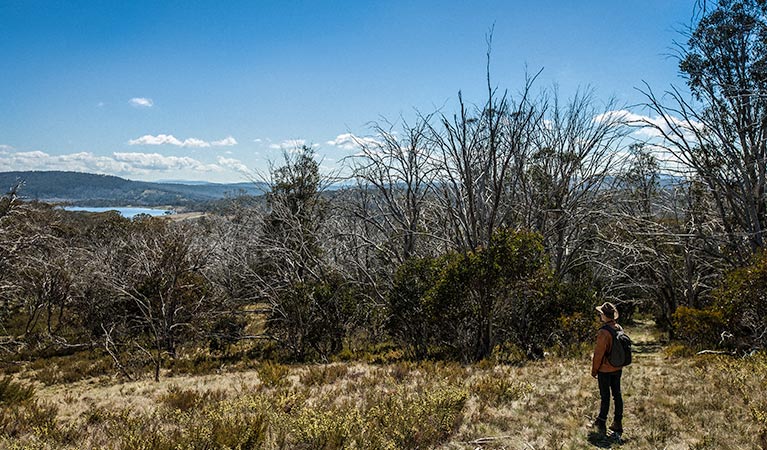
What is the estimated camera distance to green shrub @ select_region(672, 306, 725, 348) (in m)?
9.63

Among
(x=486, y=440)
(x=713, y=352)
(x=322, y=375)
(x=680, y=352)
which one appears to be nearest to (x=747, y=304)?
(x=713, y=352)

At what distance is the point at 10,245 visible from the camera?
10.5 meters

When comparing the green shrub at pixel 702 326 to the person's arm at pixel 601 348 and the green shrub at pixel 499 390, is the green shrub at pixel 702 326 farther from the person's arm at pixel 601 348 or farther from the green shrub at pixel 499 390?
the person's arm at pixel 601 348

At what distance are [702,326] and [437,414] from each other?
8475 mm

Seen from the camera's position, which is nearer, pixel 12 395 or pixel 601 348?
pixel 601 348

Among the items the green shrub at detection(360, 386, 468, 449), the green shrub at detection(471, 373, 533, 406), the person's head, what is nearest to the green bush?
the green shrub at detection(471, 373, 533, 406)

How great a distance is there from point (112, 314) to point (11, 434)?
12.5 metres

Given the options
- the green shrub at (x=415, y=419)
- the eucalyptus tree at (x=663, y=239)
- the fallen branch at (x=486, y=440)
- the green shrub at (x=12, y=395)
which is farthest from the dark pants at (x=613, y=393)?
the green shrub at (x=12, y=395)

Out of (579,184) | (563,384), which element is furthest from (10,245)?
(579,184)

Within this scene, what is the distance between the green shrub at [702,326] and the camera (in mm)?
9633

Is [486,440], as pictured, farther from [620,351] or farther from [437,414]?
[620,351]

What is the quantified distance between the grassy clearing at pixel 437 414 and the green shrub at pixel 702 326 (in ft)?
6.48

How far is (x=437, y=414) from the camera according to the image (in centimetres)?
515

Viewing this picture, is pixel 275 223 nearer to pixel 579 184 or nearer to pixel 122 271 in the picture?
pixel 122 271
